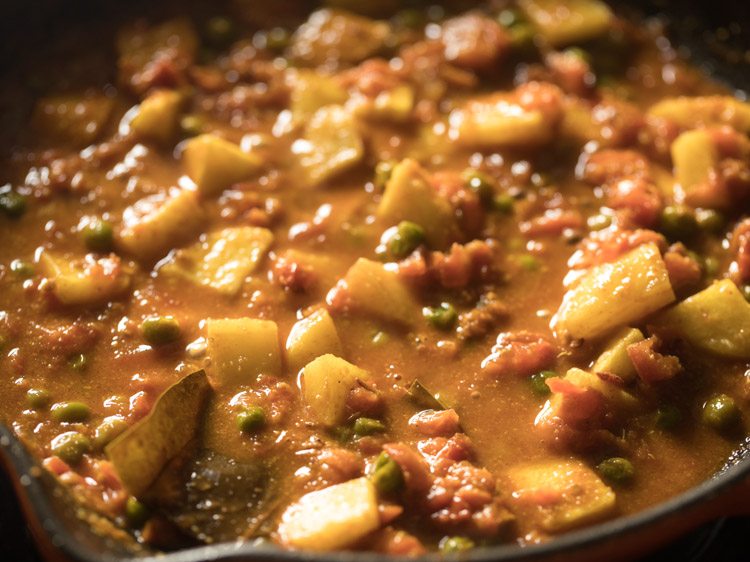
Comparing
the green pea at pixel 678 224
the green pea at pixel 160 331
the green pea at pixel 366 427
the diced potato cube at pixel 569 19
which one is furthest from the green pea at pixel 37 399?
the diced potato cube at pixel 569 19

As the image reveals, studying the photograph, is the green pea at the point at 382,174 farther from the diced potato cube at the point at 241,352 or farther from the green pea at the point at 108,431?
the green pea at the point at 108,431

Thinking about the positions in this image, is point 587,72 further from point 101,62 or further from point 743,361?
point 101,62

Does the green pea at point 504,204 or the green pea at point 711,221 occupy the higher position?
the green pea at point 504,204

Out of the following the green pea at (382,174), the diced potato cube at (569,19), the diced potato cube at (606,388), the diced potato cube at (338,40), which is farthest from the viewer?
the diced potato cube at (569,19)

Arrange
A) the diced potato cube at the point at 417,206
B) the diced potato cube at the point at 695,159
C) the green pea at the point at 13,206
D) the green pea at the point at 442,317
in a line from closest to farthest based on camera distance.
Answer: the green pea at the point at 442,317 < the diced potato cube at the point at 417,206 < the green pea at the point at 13,206 < the diced potato cube at the point at 695,159

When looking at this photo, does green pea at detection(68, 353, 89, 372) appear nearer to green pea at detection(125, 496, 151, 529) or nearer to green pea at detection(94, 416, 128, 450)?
green pea at detection(94, 416, 128, 450)

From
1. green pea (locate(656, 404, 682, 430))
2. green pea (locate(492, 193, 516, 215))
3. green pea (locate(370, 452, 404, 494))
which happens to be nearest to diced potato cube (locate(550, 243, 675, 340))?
green pea (locate(656, 404, 682, 430))

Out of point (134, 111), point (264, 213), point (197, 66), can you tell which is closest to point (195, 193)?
point (264, 213)
